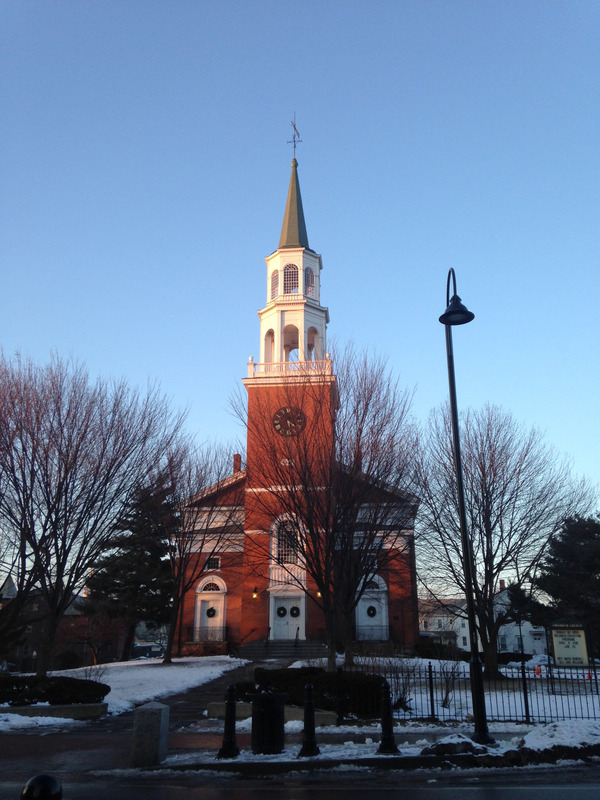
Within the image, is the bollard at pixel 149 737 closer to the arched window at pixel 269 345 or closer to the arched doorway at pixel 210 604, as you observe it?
the arched doorway at pixel 210 604

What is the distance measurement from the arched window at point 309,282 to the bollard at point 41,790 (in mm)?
34467

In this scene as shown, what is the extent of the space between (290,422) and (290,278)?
1883 centimetres

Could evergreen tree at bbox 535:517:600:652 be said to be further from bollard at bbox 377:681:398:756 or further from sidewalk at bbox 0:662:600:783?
bollard at bbox 377:681:398:756

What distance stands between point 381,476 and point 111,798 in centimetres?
1120

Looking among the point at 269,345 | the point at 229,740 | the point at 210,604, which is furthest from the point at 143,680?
the point at 269,345

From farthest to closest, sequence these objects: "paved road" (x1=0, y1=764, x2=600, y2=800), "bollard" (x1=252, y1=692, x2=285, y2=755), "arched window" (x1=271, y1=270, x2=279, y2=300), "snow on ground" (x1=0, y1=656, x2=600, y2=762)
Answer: "arched window" (x1=271, y1=270, x2=279, y2=300) → "bollard" (x1=252, y1=692, x2=285, y2=755) → "snow on ground" (x1=0, y1=656, x2=600, y2=762) → "paved road" (x1=0, y1=764, x2=600, y2=800)

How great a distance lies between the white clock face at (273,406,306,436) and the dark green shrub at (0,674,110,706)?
27.4 feet

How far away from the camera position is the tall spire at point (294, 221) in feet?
124

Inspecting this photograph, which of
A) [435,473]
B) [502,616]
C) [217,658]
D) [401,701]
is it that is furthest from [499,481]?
[217,658]

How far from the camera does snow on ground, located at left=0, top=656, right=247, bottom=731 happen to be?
14027 millimetres

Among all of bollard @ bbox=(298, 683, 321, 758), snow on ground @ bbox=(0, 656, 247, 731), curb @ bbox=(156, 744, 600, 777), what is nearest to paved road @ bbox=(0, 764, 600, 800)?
curb @ bbox=(156, 744, 600, 777)

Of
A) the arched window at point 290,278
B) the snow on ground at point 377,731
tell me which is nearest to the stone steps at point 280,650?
the snow on ground at point 377,731

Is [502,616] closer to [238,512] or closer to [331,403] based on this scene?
[331,403]

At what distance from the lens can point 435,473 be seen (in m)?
23.3
